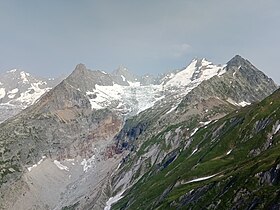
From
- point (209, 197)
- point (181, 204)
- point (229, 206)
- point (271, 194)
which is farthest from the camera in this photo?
point (181, 204)

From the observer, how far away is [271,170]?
107 m

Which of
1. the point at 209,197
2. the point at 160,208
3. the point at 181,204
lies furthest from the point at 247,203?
the point at 160,208

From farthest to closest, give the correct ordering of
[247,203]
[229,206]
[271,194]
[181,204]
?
[181,204] < [229,206] < [247,203] < [271,194]

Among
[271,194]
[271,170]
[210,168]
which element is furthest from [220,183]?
[210,168]

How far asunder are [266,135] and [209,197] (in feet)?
217

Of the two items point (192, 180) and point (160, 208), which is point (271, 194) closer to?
point (160, 208)

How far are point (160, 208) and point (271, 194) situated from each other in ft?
267

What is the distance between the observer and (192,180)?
197 meters

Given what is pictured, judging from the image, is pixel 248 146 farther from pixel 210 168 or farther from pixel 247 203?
pixel 247 203

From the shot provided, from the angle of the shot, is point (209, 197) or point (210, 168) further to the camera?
point (210, 168)

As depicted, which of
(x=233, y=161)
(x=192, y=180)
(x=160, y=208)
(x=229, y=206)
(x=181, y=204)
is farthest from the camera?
(x=192, y=180)

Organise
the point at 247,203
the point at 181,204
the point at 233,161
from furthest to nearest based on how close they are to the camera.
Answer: the point at 233,161 → the point at 181,204 → the point at 247,203

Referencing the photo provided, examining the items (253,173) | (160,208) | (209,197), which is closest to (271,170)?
(253,173)

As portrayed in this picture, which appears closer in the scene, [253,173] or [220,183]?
[253,173]
